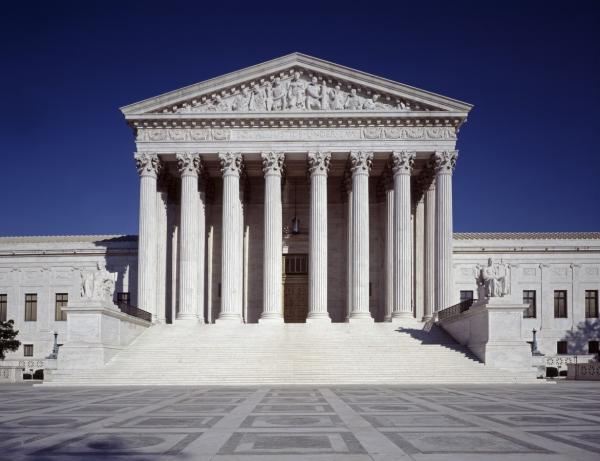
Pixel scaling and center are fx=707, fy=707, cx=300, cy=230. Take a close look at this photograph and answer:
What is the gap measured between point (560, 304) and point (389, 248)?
18369 millimetres

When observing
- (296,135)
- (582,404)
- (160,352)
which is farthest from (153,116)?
(582,404)

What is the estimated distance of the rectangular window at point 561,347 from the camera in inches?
2335

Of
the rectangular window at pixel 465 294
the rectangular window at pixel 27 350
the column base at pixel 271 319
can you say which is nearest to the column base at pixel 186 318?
the column base at pixel 271 319

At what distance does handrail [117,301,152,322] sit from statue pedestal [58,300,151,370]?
648 cm

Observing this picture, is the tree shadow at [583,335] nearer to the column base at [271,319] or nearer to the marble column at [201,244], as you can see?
the column base at [271,319]

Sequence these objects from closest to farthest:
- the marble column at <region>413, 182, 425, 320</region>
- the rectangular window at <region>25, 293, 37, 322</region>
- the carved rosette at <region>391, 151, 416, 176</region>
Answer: the carved rosette at <region>391, 151, 416, 176</region> → the marble column at <region>413, 182, 425, 320</region> → the rectangular window at <region>25, 293, 37, 322</region>

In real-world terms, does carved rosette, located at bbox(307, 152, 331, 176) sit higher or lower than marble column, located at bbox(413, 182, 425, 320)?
higher

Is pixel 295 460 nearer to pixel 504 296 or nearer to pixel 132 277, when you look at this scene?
pixel 504 296

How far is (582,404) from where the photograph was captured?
66.8ft

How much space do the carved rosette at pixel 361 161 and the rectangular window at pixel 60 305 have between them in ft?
93.5

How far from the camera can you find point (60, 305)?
61406mm

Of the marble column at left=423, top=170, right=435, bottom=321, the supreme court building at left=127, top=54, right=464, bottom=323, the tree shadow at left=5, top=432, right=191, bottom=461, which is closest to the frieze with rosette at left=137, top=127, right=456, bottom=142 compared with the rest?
the supreme court building at left=127, top=54, right=464, bottom=323

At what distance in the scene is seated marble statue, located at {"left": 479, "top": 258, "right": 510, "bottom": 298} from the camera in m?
37.4

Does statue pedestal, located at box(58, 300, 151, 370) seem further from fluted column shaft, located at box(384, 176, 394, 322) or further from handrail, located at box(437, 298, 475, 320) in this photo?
fluted column shaft, located at box(384, 176, 394, 322)
